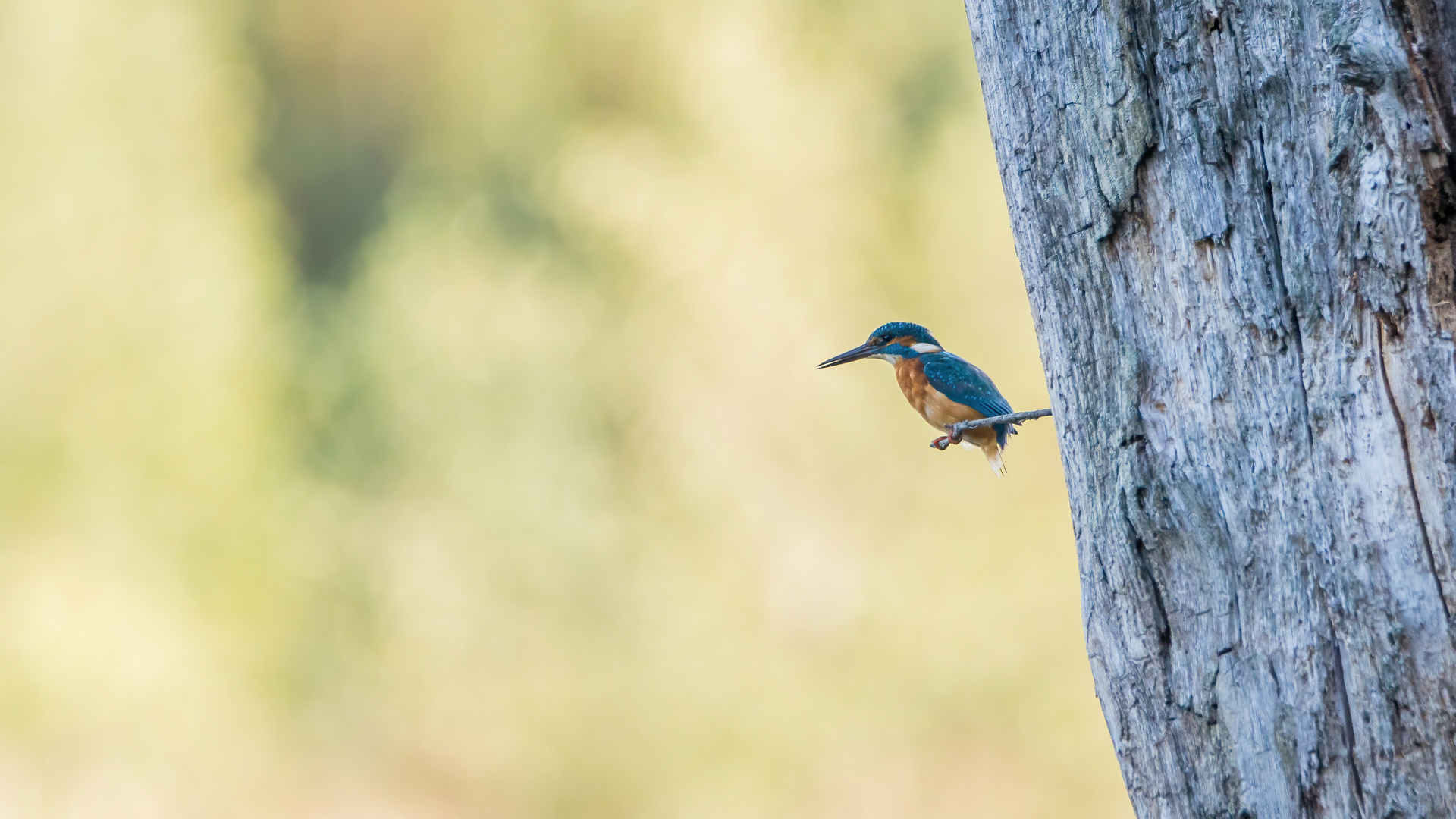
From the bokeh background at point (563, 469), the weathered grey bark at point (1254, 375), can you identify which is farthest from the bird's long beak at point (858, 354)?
the bokeh background at point (563, 469)

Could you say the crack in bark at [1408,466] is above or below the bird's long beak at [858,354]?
above

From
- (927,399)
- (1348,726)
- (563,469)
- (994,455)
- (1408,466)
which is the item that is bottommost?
(563,469)

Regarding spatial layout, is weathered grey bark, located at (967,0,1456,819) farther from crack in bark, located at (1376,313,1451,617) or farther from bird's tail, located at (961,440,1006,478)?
bird's tail, located at (961,440,1006,478)

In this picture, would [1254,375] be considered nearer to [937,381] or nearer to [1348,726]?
[1348,726]

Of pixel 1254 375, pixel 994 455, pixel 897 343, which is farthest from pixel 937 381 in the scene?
pixel 1254 375

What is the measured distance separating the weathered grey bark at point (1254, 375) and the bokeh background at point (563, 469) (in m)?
4.41

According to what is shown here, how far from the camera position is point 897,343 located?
294 cm

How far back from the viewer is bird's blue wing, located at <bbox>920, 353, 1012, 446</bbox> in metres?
2.76

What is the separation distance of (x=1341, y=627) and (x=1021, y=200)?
0.51m

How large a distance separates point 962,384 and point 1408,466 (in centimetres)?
191

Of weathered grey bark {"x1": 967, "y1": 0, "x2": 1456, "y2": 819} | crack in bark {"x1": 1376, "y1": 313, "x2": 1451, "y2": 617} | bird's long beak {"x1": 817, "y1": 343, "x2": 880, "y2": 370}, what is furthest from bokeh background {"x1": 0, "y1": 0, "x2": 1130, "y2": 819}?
crack in bark {"x1": 1376, "y1": 313, "x2": 1451, "y2": 617}

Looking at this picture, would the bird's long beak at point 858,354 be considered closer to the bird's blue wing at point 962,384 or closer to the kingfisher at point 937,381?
the kingfisher at point 937,381

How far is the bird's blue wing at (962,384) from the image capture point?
2.76 meters

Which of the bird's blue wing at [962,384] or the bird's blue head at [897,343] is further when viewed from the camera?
the bird's blue head at [897,343]
